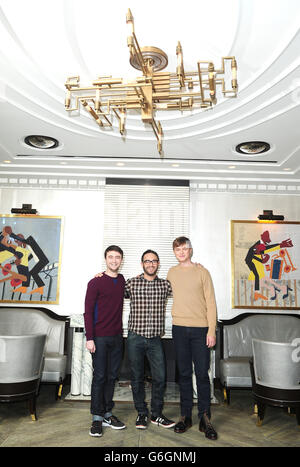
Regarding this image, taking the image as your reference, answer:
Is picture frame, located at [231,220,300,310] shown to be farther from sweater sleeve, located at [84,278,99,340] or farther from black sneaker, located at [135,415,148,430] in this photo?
sweater sleeve, located at [84,278,99,340]

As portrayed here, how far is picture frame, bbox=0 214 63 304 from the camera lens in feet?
17.4

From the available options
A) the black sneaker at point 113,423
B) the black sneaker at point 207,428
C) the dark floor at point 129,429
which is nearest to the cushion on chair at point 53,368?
the dark floor at point 129,429

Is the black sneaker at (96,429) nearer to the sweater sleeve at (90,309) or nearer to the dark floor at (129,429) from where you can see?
the dark floor at (129,429)

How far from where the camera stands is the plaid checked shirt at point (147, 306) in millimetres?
3168

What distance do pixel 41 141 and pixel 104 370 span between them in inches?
112

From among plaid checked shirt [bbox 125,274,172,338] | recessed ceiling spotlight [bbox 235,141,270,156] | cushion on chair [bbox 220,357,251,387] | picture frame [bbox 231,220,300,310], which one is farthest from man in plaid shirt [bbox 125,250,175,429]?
Answer: picture frame [bbox 231,220,300,310]

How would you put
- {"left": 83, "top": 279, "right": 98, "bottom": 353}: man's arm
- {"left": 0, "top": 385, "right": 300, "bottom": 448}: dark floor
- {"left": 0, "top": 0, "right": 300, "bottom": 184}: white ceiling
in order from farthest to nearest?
{"left": 83, "top": 279, "right": 98, "bottom": 353}: man's arm
{"left": 0, "top": 385, "right": 300, "bottom": 448}: dark floor
{"left": 0, "top": 0, "right": 300, "bottom": 184}: white ceiling

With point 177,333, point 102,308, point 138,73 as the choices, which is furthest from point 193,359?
point 138,73

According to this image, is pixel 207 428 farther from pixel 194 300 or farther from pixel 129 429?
pixel 194 300

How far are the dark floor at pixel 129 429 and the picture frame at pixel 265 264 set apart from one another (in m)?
1.71
